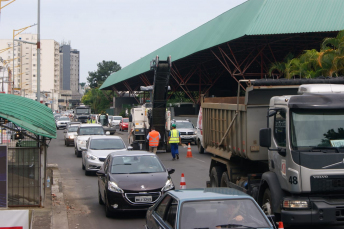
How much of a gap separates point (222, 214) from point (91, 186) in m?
10.6

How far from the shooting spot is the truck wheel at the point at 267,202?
27.8 ft

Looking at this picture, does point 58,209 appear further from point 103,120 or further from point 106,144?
point 103,120

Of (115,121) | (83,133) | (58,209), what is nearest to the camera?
(58,209)

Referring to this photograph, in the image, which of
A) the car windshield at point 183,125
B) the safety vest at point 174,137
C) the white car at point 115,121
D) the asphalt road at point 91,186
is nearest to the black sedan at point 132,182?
the asphalt road at point 91,186

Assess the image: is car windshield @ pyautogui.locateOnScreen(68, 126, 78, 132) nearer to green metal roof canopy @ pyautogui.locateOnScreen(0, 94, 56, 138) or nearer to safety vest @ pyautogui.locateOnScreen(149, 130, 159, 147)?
safety vest @ pyautogui.locateOnScreen(149, 130, 159, 147)

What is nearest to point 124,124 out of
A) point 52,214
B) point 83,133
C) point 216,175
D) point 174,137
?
point 83,133

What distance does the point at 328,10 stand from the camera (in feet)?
96.5

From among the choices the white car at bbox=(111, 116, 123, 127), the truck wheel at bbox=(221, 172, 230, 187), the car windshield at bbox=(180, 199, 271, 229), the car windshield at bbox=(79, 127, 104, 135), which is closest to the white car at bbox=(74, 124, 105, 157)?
the car windshield at bbox=(79, 127, 104, 135)

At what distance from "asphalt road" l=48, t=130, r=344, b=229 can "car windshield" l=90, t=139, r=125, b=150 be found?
1288mm

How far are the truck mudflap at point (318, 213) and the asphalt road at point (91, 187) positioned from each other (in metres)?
1.60

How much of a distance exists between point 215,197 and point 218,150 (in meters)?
6.16

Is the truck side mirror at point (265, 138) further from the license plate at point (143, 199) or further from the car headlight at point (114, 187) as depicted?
the car headlight at point (114, 187)

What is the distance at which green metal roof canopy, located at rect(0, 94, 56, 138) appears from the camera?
9.91m

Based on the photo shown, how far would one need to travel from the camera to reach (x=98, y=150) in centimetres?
1867
